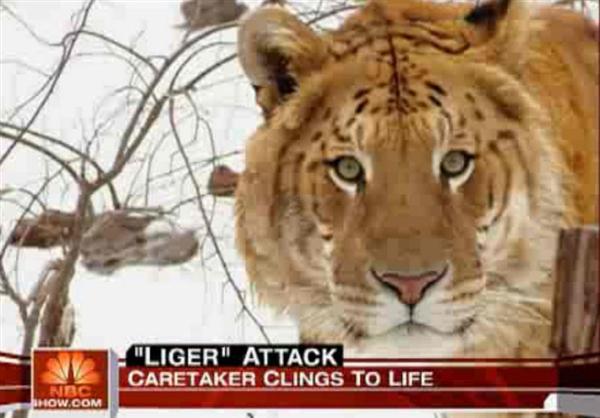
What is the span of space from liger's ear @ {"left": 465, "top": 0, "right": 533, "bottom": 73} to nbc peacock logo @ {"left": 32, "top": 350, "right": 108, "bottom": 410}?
4.11ft

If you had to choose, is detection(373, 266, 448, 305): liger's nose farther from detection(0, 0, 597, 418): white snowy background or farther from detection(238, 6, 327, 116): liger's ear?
detection(238, 6, 327, 116): liger's ear

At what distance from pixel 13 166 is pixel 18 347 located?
1.53 feet

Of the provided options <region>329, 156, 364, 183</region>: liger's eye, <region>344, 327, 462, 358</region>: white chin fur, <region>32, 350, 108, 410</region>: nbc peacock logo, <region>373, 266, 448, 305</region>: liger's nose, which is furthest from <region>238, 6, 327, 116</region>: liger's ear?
<region>32, 350, 108, 410</region>: nbc peacock logo

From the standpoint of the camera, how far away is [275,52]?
9.95 ft

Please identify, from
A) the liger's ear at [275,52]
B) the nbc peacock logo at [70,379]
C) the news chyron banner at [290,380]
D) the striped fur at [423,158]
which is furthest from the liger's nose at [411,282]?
the nbc peacock logo at [70,379]

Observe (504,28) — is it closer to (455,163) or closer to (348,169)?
(455,163)

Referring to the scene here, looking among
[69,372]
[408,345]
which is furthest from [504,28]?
[69,372]

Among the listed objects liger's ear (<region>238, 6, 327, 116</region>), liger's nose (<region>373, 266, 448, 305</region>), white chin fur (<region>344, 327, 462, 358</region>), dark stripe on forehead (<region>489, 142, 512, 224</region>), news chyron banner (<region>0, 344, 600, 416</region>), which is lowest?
news chyron banner (<region>0, 344, 600, 416</region>)

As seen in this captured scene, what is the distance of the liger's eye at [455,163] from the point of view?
2982 mm

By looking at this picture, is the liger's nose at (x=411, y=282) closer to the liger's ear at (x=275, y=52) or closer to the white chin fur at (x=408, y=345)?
the white chin fur at (x=408, y=345)

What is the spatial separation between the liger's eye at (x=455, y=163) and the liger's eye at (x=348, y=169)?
21cm

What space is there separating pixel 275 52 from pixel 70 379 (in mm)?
990

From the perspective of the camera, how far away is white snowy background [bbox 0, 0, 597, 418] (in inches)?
119

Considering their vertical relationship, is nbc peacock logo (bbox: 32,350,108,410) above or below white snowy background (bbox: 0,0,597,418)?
below
